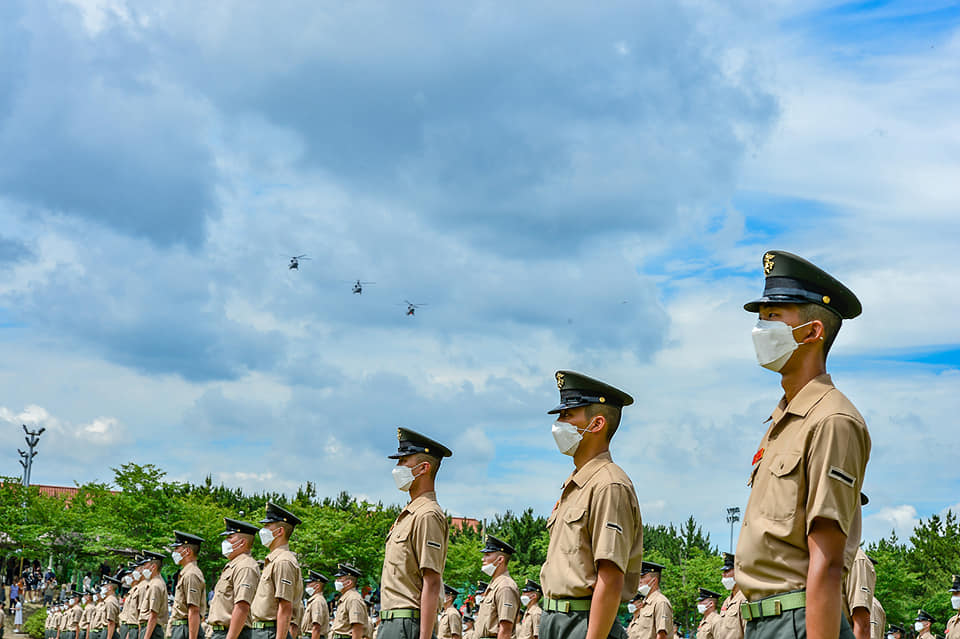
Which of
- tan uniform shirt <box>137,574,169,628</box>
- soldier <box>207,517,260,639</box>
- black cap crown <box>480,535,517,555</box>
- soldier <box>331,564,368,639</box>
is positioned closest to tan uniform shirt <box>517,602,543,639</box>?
black cap crown <box>480,535,517,555</box>

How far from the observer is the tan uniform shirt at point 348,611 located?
44.8 ft

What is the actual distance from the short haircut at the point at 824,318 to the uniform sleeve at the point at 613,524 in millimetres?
1874

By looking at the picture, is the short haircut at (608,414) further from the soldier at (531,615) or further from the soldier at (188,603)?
the soldier at (531,615)

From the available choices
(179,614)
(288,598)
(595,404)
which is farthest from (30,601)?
(595,404)

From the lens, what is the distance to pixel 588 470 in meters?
6.52

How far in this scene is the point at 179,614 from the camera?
12.5 metres

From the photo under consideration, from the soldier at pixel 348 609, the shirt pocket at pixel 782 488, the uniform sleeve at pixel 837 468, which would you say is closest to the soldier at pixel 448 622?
the soldier at pixel 348 609

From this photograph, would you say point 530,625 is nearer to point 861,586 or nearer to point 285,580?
A: point 861,586

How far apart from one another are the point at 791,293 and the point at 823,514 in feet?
3.60

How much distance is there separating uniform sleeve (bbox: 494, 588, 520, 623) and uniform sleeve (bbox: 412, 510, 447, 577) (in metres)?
7.66

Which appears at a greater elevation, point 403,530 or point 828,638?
point 403,530

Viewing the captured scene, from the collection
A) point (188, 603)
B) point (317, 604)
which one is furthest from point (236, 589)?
point (317, 604)

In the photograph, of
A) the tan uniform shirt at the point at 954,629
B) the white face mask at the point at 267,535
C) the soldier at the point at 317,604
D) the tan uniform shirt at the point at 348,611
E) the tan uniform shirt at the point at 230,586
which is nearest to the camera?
the tan uniform shirt at the point at 230,586

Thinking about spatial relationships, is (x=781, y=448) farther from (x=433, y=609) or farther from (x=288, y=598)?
(x=288, y=598)
